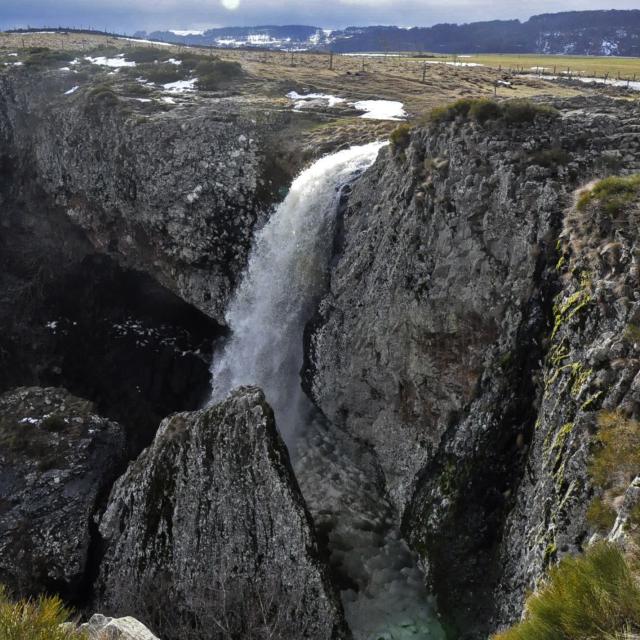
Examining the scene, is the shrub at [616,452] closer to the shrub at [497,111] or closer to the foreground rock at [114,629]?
the foreground rock at [114,629]

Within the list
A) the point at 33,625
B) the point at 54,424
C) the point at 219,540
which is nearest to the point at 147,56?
the point at 54,424

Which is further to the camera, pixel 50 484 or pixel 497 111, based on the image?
pixel 50 484

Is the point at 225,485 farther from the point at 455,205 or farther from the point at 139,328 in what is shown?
the point at 139,328

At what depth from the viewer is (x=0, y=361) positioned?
35406 mm

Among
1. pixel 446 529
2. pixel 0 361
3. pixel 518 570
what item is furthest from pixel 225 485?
pixel 0 361

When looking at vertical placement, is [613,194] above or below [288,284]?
above

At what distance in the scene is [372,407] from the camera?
75.6 ft

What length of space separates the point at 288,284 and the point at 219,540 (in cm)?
1338

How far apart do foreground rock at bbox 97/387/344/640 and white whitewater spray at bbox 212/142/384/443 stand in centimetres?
768

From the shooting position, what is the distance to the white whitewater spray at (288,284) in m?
26.3

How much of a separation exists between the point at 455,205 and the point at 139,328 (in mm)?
25355

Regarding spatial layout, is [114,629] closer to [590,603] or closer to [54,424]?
[590,603]

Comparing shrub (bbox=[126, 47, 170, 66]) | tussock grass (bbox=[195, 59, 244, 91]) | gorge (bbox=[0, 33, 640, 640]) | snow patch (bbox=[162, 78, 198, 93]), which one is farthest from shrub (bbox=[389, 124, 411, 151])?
shrub (bbox=[126, 47, 170, 66])

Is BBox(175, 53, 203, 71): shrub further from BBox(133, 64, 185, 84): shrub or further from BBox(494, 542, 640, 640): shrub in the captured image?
BBox(494, 542, 640, 640): shrub
